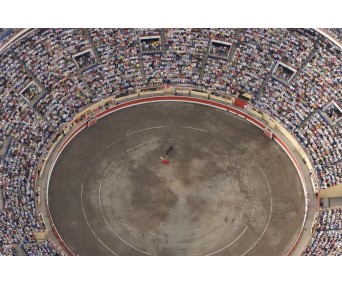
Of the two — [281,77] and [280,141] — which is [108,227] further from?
[281,77]

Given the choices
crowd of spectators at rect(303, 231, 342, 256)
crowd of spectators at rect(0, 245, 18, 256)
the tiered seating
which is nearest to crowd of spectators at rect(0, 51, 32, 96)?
the tiered seating

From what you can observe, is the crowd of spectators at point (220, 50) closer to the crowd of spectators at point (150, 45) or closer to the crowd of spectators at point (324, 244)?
the crowd of spectators at point (150, 45)

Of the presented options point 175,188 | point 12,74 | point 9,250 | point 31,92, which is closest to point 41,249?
point 9,250

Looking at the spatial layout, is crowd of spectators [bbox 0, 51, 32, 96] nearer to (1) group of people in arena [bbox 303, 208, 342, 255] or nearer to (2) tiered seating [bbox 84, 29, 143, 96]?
(2) tiered seating [bbox 84, 29, 143, 96]

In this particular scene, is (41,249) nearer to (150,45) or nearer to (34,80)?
(34,80)

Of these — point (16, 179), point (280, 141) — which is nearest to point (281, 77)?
point (280, 141)

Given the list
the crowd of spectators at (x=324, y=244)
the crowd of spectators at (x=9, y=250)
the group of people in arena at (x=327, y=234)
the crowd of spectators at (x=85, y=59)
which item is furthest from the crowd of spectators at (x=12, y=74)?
the crowd of spectators at (x=324, y=244)

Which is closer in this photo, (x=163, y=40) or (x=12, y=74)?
(x=12, y=74)
